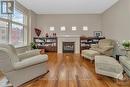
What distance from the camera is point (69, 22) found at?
36.6ft

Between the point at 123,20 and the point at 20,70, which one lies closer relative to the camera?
the point at 20,70

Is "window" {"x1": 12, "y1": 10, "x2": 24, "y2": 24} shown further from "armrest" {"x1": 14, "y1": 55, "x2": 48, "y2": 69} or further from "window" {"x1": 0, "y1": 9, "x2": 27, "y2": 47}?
"armrest" {"x1": 14, "y1": 55, "x2": 48, "y2": 69}

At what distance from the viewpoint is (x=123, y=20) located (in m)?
6.55

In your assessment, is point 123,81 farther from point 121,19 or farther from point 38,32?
point 38,32

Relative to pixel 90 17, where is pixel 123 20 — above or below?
below

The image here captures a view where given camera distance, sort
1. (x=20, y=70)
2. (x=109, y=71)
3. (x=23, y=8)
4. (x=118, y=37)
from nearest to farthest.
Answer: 1. (x=20, y=70)
2. (x=109, y=71)
3. (x=118, y=37)
4. (x=23, y=8)

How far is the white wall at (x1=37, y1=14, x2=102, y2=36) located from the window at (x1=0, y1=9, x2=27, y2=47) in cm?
195

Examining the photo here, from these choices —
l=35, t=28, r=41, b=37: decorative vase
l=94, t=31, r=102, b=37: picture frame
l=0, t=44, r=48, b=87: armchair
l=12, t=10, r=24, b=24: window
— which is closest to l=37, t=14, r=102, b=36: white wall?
l=94, t=31, r=102, b=37: picture frame

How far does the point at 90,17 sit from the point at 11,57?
27.8 feet

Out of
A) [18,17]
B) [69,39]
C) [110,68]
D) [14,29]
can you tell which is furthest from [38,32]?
[110,68]

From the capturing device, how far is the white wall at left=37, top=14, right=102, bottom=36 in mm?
11070

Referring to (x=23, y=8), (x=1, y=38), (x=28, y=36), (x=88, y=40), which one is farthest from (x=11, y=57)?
(x=88, y=40)

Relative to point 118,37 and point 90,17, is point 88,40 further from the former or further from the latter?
point 118,37

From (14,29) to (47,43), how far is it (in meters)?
3.55
